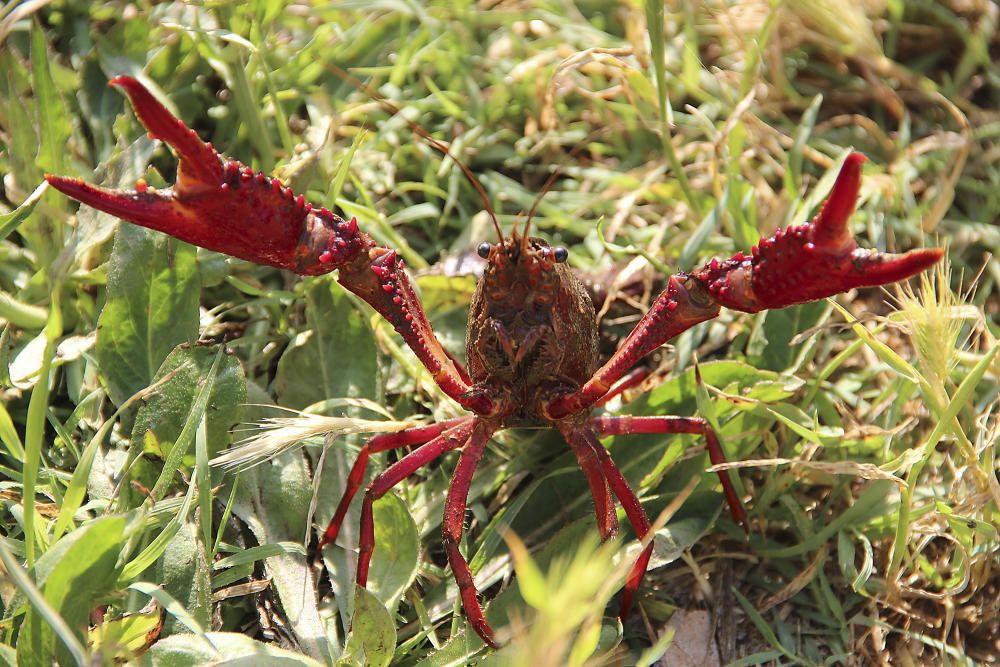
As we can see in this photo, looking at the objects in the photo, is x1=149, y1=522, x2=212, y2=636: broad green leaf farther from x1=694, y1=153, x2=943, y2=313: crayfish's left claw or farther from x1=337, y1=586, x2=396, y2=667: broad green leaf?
x1=694, y1=153, x2=943, y2=313: crayfish's left claw

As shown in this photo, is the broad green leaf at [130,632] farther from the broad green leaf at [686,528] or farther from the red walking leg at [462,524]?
the broad green leaf at [686,528]

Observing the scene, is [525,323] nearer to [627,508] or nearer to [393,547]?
[627,508]

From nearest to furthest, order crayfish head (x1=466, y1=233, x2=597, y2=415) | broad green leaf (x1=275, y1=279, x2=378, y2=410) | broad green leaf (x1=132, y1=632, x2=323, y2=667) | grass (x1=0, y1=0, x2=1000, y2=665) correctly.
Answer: broad green leaf (x1=132, y1=632, x2=323, y2=667) < grass (x1=0, y1=0, x2=1000, y2=665) < crayfish head (x1=466, y1=233, x2=597, y2=415) < broad green leaf (x1=275, y1=279, x2=378, y2=410)

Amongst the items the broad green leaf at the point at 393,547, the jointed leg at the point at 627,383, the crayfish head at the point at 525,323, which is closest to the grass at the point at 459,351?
the broad green leaf at the point at 393,547

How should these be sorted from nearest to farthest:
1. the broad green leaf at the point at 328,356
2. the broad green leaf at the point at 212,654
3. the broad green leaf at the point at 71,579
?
the broad green leaf at the point at 71,579
the broad green leaf at the point at 212,654
the broad green leaf at the point at 328,356

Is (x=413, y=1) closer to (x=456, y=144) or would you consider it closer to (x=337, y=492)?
(x=456, y=144)

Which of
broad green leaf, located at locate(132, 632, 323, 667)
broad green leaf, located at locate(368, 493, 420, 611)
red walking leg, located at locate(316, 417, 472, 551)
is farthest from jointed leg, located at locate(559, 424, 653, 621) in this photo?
broad green leaf, located at locate(132, 632, 323, 667)
